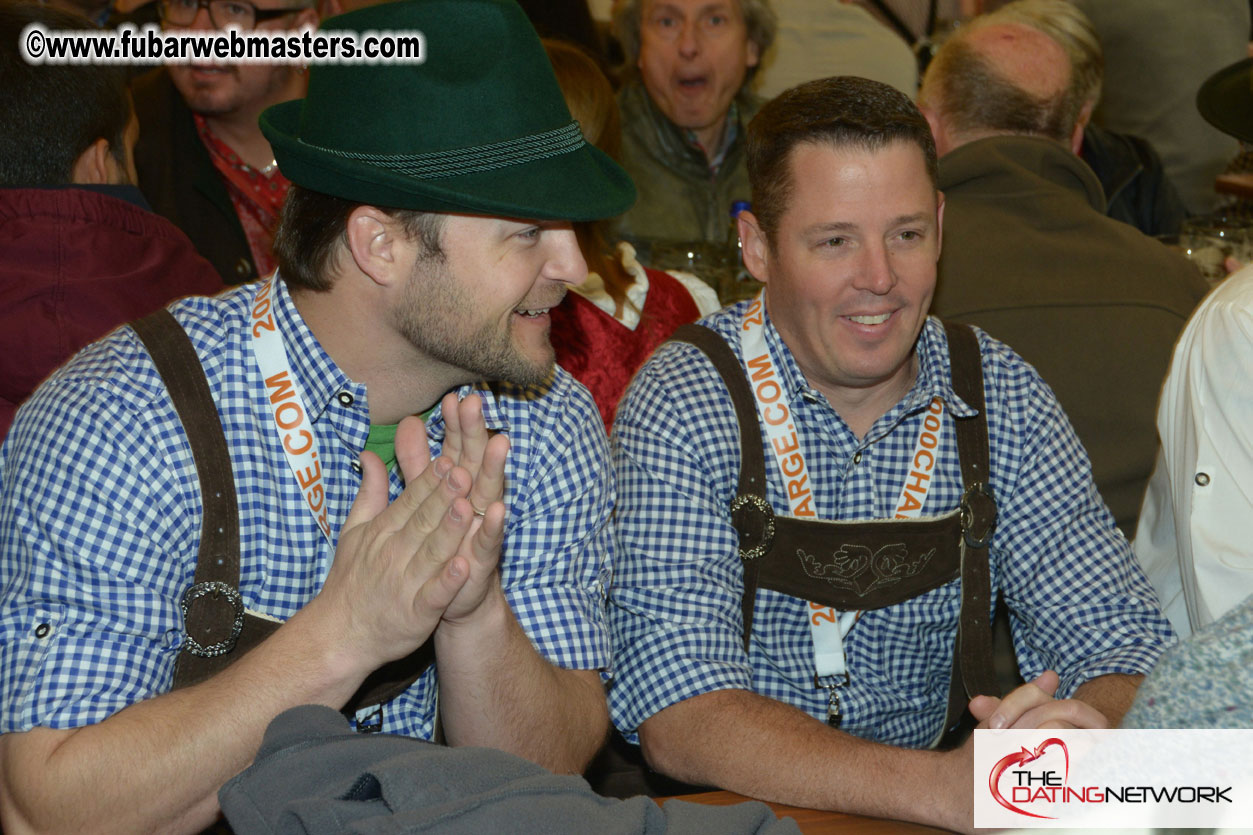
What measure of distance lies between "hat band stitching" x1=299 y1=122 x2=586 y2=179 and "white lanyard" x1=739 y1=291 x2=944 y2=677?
61 centimetres

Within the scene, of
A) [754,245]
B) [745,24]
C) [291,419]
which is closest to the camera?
[291,419]

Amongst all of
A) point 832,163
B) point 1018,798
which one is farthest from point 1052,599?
point 832,163

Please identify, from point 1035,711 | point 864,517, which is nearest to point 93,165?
point 864,517

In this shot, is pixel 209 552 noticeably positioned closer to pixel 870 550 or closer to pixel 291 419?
pixel 291 419

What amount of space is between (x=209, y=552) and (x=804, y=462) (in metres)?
1.01

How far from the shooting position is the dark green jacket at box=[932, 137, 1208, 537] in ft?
8.75

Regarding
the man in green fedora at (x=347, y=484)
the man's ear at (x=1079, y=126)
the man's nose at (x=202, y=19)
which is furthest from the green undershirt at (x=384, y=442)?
the man's nose at (x=202, y=19)

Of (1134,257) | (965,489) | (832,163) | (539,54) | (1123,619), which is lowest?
(1123,619)

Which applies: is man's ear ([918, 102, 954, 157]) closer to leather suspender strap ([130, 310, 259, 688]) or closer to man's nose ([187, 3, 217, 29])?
man's nose ([187, 3, 217, 29])

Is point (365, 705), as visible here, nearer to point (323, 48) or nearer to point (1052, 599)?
point (323, 48)

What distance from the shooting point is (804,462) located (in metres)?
2.15

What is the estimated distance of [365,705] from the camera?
1.81m

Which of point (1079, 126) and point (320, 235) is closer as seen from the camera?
point (320, 235)

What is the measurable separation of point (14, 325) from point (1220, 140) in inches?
181
